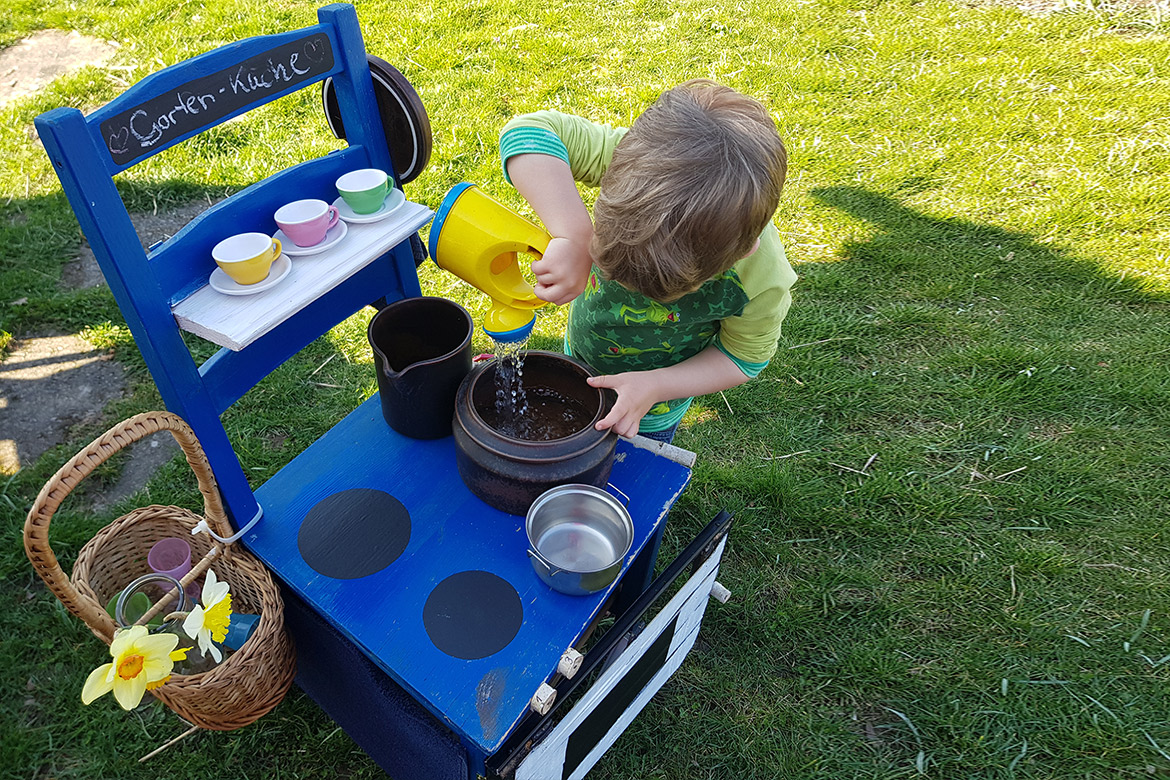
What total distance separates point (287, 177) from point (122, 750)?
1.47 meters

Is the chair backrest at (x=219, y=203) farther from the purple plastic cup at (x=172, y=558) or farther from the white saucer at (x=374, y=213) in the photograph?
the purple plastic cup at (x=172, y=558)

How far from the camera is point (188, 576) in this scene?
1.42 meters

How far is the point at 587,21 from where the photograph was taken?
4582 millimetres

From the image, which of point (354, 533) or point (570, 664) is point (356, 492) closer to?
point (354, 533)

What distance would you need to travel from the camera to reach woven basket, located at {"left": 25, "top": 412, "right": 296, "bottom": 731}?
1.11 m

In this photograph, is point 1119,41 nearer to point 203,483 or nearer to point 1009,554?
point 1009,554

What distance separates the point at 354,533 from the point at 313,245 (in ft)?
1.91

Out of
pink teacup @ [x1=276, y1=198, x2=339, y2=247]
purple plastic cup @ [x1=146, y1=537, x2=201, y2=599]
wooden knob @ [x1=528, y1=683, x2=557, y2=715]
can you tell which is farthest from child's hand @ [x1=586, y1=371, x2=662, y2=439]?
purple plastic cup @ [x1=146, y1=537, x2=201, y2=599]

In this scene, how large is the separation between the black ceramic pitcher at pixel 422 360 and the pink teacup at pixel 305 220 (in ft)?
0.66

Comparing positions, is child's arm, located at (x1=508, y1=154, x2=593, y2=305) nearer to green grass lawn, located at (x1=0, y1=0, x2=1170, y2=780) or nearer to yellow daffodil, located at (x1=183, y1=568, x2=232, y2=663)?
yellow daffodil, located at (x1=183, y1=568, x2=232, y2=663)

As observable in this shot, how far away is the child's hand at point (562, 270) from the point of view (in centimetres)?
132

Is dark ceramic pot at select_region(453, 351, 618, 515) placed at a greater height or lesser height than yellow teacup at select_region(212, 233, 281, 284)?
lesser

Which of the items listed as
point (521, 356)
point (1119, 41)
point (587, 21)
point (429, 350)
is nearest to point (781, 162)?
point (521, 356)

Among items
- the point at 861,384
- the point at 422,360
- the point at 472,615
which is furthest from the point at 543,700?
the point at 861,384
